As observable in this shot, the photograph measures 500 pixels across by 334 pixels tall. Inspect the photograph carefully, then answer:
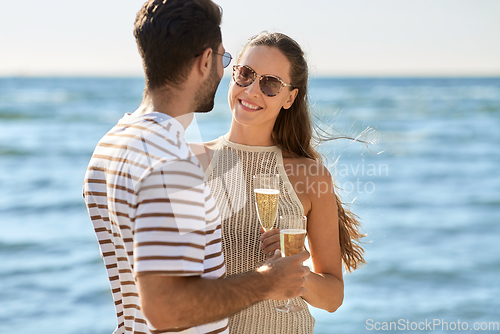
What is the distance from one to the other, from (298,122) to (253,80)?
1.68 ft

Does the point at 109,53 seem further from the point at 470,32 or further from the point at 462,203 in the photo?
Answer: the point at 462,203

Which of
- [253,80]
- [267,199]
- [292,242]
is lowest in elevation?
[292,242]

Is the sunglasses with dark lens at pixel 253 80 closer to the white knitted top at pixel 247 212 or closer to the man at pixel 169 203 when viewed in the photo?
the white knitted top at pixel 247 212

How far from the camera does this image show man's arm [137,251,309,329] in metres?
1.59

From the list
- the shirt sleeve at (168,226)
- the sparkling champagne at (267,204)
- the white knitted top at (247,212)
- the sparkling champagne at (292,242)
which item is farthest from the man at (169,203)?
the white knitted top at (247,212)

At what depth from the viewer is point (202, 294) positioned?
1662 millimetres

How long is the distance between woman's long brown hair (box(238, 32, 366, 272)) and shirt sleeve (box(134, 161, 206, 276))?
1.81 meters

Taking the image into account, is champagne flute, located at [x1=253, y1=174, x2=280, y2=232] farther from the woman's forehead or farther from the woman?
the woman's forehead

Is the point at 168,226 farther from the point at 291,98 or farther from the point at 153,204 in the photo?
the point at 291,98

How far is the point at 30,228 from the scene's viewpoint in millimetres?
9727

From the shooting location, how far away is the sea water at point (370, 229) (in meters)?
6.64

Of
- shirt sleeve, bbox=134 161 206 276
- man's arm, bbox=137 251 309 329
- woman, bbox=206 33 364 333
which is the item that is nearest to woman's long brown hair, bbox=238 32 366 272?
woman, bbox=206 33 364 333

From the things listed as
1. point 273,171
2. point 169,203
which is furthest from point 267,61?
point 169,203

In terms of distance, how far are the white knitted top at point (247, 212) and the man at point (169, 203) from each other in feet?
2.81
